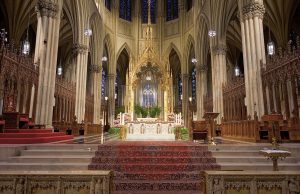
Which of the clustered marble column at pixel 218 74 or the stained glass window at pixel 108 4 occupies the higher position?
the stained glass window at pixel 108 4

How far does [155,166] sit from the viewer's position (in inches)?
247

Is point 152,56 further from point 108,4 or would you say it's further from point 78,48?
point 108,4

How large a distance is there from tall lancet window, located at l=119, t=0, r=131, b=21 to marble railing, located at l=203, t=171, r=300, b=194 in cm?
3107

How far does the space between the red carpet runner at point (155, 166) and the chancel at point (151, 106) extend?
28mm

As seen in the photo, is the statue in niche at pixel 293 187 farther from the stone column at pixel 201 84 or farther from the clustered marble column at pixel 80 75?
the stone column at pixel 201 84

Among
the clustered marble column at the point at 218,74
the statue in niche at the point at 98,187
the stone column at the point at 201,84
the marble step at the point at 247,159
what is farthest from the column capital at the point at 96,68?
the statue in niche at the point at 98,187

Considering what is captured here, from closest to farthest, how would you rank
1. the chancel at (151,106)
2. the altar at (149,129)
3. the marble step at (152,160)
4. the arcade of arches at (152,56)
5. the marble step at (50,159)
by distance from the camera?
the chancel at (151,106)
the marble step at (50,159)
the marble step at (152,160)
the arcade of arches at (152,56)
the altar at (149,129)

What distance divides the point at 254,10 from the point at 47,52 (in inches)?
484

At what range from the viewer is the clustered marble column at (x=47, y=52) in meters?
12.7

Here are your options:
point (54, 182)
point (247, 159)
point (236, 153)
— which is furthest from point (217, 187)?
point (236, 153)

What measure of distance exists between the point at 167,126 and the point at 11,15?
1688 centimetres

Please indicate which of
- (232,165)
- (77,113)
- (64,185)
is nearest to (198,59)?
(77,113)

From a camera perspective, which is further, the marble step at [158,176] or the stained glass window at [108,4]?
the stained glass window at [108,4]

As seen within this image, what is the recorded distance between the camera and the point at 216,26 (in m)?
19.9
